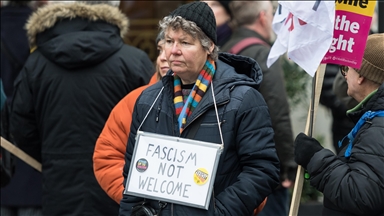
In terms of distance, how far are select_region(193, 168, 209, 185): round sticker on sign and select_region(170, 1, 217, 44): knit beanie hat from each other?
2.32 ft

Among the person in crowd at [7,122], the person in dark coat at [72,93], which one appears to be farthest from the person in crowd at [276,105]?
the person in crowd at [7,122]

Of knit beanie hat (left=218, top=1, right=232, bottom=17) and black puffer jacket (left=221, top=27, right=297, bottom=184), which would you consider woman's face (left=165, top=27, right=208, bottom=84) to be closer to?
black puffer jacket (left=221, top=27, right=297, bottom=184)

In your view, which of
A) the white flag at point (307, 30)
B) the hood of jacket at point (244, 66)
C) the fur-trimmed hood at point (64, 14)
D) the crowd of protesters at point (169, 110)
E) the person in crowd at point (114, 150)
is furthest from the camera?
the fur-trimmed hood at point (64, 14)

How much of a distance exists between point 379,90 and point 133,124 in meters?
1.28

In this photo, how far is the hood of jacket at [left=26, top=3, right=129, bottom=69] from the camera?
5.58m

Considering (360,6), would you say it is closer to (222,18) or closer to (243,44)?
(243,44)

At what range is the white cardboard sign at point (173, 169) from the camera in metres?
3.99

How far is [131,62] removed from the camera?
5.66 metres

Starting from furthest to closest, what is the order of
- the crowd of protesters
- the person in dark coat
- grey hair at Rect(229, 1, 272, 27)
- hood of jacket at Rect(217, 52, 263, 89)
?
grey hair at Rect(229, 1, 272, 27) < the person in dark coat < hood of jacket at Rect(217, 52, 263, 89) < the crowd of protesters

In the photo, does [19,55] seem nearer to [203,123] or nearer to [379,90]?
[203,123]

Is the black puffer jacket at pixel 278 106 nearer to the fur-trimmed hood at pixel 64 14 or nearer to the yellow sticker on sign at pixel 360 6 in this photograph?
the fur-trimmed hood at pixel 64 14

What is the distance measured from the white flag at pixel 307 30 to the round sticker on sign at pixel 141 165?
0.96m

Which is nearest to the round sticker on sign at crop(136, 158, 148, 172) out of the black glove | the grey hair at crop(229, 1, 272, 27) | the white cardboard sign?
the white cardboard sign

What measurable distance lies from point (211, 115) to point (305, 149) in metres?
0.49
